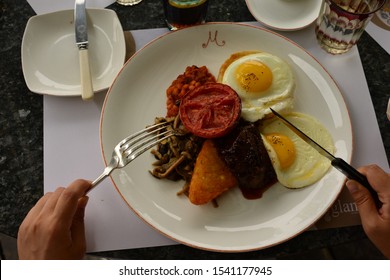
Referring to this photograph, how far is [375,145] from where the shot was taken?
1.92 m

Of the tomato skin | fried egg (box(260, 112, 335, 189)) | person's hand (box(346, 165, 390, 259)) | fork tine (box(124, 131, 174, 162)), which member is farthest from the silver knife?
person's hand (box(346, 165, 390, 259))

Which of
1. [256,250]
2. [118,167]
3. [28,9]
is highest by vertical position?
[28,9]

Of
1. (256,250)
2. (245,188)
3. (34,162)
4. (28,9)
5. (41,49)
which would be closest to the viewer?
(256,250)

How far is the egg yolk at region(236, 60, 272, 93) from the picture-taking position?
72.9 inches

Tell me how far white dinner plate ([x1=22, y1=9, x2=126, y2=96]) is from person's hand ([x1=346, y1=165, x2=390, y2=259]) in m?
1.29

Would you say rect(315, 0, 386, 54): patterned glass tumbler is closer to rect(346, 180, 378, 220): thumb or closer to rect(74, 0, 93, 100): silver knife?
rect(346, 180, 378, 220): thumb

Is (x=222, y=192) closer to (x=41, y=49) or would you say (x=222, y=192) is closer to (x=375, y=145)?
(x=375, y=145)

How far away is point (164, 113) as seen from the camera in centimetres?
197

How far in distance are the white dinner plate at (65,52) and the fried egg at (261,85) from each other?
634 millimetres

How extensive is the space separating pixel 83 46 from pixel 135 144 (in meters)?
0.63

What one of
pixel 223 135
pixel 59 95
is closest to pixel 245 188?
pixel 223 135

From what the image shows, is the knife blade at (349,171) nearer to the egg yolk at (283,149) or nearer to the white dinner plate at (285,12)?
the egg yolk at (283,149)

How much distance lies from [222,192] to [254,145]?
26 cm

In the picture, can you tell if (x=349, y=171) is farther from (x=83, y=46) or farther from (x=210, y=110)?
(x=83, y=46)
